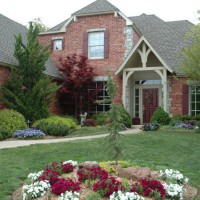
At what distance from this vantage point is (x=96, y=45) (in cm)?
1956

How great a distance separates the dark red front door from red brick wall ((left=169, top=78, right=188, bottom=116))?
1203mm

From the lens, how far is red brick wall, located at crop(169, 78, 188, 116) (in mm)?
18141

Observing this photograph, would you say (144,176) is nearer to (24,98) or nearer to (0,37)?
(24,98)

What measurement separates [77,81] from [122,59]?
2.89m

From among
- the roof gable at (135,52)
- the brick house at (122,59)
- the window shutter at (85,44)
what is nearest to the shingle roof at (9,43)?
the brick house at (122,59)

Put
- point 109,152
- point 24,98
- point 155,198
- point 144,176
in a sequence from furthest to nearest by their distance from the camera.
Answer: point 24,98 → point 109,152 → point 144,176 → point 155,198

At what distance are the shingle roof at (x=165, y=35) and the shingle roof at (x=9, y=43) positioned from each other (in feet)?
20.5

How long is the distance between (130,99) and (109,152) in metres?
12.8

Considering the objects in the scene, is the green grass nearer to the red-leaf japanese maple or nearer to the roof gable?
the roof gable

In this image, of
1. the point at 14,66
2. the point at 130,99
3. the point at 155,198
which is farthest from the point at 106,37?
the point at 155,198

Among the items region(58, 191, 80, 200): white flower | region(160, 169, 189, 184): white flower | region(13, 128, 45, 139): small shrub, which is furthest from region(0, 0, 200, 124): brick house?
region(58, 191, 80, 200): white flower

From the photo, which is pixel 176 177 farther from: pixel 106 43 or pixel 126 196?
pixel 106 43

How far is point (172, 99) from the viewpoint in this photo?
18.3 metres

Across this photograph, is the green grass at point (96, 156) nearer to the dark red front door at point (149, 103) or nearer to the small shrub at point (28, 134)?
the small shrub at point (28, 134)
